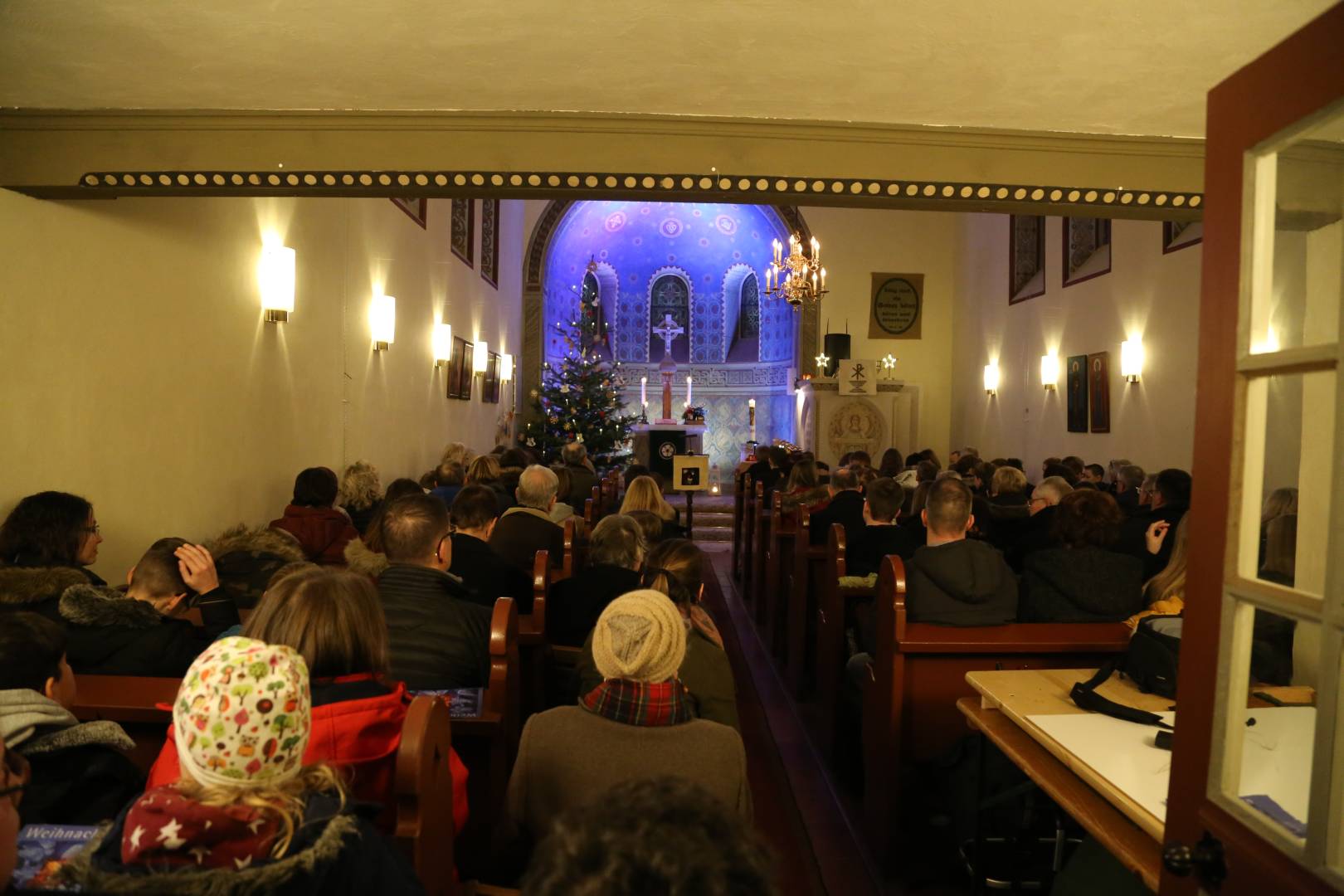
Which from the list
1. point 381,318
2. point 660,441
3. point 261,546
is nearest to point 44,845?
point 261,546

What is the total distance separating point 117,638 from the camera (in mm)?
2482

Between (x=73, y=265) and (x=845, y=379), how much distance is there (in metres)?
11.6

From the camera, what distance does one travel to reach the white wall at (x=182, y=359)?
3484 millimetres

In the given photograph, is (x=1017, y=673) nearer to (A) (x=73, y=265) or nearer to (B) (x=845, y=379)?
(A) (x=73, y=265)

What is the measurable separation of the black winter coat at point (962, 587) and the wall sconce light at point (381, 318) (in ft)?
17.9

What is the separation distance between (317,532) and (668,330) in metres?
13.3

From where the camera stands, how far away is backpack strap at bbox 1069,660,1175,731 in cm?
212

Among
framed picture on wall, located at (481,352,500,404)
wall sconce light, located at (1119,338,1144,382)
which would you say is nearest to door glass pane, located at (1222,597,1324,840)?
wall sconce light, located at (1119,338,1144,382)

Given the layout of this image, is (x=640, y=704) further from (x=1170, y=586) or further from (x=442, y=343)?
(x=442, y=343)

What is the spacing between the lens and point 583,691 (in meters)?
2.63

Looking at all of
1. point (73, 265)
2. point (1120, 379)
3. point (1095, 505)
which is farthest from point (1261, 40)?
point (1120, 379)

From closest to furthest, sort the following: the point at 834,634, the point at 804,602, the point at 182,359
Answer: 1. the point at 834,634
2. the point at 182,359
3. the point at 804,602

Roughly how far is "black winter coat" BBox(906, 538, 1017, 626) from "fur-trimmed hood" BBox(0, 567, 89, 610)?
9.23 feet

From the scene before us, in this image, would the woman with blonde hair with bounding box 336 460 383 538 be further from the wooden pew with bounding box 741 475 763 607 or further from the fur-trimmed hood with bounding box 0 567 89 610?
the wooden pew with bounding box 741 475 763 607
